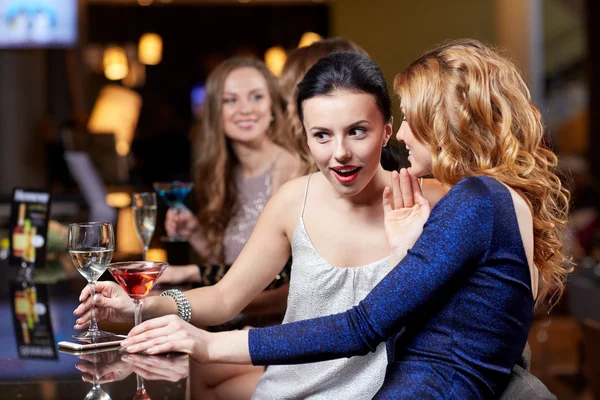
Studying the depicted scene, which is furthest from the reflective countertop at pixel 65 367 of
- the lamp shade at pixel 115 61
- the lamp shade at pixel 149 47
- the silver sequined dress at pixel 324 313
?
the lamp shade at pixel 149 47

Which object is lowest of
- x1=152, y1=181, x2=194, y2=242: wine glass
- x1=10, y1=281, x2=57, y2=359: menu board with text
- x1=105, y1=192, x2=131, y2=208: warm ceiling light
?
x1=105, y1=192, x2=131, y2=208: warm ceiling light

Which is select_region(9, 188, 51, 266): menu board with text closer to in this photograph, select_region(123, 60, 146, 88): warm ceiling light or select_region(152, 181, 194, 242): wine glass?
select_region(152, 181, 194, 242): wine glass

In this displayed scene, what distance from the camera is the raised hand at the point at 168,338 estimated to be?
1594 millimetres

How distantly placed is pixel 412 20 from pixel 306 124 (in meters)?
11.4

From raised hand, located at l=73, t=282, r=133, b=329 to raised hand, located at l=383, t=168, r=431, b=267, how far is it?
2.03 feet

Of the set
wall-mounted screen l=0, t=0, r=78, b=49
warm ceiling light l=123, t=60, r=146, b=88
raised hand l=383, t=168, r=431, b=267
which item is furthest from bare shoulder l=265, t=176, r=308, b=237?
warm ceiling light l=123, t=60, r=146, b=88

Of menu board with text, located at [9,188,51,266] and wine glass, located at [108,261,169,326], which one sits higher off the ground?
wine glass, located at [108,261,169,326]

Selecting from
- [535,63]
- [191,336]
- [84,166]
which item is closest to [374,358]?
[191,336]

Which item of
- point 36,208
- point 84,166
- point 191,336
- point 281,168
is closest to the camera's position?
point 191,336

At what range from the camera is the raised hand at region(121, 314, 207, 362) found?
1.59 metres

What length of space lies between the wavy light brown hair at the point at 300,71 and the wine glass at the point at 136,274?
3.68ft

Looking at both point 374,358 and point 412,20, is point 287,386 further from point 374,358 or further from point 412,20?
point 412,20

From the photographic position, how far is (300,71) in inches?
112

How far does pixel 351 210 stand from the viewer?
2.08 m
